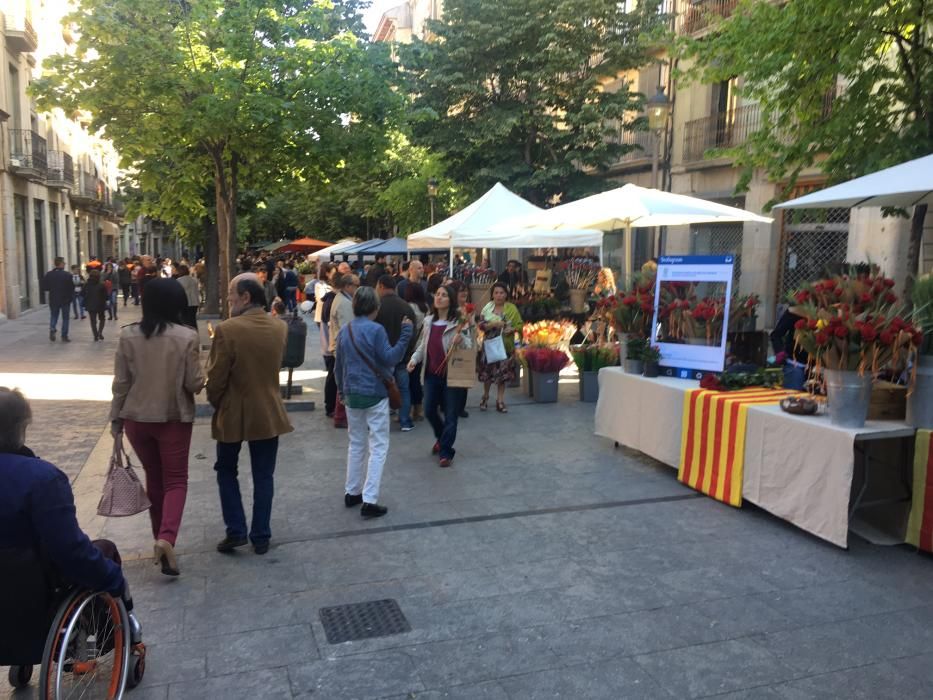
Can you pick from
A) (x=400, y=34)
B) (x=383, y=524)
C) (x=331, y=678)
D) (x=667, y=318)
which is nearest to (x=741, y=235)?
(x=667, y=318)

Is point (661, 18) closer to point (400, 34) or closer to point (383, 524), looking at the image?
point (383, 524)

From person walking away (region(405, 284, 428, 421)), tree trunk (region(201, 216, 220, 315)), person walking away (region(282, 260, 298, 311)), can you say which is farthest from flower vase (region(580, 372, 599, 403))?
tree trunk (region(201, 216, 220, 315))

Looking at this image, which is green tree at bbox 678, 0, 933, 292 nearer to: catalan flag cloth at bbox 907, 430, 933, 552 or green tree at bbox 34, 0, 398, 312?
catalan flag cloth at bbox 907, 430, 933, 552

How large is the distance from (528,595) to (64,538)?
246cm

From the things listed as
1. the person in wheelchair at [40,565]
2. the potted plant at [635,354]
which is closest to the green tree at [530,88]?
the potted plant at [635,354]

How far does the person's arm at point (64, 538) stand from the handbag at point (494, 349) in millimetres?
6098

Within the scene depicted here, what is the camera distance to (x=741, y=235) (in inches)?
701

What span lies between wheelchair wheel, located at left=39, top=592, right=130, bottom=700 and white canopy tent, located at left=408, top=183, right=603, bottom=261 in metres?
8.71

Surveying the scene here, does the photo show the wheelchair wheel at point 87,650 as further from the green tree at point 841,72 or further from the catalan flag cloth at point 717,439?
the green tree at point 841,72

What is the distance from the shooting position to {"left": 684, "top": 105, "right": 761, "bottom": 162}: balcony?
55.0ft

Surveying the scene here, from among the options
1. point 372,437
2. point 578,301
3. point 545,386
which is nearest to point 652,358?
point 372,437

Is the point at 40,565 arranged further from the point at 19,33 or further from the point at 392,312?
the point at 19,33

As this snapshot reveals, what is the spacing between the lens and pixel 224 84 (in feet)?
31.2

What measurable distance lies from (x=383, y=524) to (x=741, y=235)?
1473 cm
